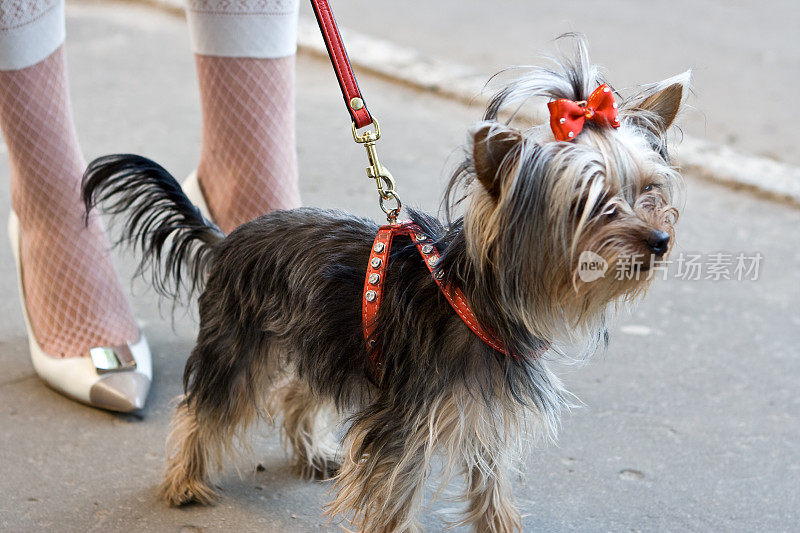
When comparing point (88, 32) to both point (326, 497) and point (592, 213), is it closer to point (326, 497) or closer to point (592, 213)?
point (326, 497)

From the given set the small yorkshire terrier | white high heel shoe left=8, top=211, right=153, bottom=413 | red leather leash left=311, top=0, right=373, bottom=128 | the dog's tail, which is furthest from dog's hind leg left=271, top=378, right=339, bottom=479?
red leather leash left=311, top=0, right=373, bottom=128

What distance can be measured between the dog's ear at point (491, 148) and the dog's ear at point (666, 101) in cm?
35

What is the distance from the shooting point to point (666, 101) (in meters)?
1.79

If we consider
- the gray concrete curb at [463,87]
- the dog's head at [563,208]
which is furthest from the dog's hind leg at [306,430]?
the gray concrete curb at [463,87]

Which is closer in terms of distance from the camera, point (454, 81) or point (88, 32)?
point (454, 81)

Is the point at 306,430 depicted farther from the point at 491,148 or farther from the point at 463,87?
the point at 463,87

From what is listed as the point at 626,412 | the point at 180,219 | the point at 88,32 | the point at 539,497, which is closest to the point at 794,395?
the point at 626,412

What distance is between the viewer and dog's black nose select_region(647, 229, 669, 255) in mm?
1609

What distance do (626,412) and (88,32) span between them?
15.3 ft

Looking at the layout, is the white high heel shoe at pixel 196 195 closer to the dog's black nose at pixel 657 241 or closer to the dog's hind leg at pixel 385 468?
the dog's hind leg at pixel 385 468

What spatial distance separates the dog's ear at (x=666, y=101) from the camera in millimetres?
1776

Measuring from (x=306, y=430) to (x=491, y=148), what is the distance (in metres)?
1.19

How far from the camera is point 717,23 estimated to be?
6.19m

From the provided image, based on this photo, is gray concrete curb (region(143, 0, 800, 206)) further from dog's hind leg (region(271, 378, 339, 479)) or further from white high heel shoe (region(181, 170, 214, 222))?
dog's hind leg (region(271, 378, 339, 479))
